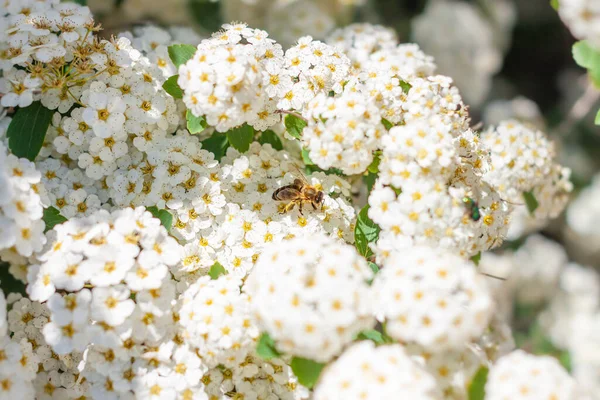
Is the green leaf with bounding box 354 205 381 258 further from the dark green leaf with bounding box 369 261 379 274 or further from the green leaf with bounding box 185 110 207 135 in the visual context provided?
the green leaf with bounding box 185 110 207 135

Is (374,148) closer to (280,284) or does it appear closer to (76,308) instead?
(280,284)

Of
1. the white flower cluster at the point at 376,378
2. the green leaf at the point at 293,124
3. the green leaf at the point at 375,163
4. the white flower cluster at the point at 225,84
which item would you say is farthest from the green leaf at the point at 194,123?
the white flower cluster at the point at 376,378

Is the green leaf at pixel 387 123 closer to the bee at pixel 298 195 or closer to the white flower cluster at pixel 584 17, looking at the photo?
the bee at pixel 298 195

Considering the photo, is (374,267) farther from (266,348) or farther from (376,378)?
(376,378)

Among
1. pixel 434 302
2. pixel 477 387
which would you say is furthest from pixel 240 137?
pixel 477 387

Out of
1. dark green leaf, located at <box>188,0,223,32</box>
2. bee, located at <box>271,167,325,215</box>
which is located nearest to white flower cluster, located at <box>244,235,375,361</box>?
bee, located at <box>271,167,325,215</box>

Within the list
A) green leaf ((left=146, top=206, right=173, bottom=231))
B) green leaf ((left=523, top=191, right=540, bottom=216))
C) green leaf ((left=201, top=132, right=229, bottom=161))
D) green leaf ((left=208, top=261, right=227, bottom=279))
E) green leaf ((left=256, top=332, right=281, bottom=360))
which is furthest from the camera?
green leaf ((left=523, top=191, right=540, bottom=216))

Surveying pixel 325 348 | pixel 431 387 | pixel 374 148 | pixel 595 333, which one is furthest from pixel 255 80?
pixel 595 333
